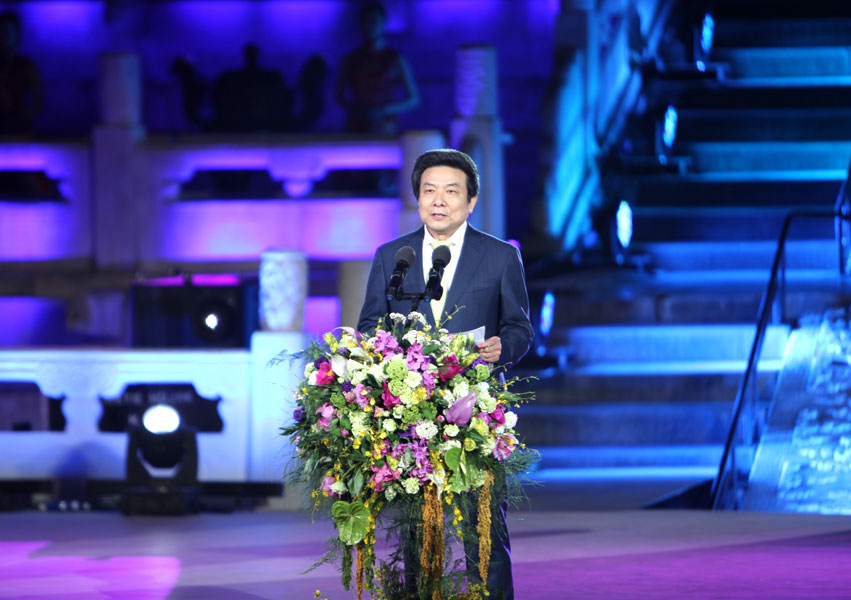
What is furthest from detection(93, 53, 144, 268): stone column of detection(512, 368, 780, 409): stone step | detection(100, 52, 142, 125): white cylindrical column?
detection(512, 368, 780, 409): stone step

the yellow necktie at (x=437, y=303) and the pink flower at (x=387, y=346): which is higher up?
the yellow necktie at (x=437, y=303)

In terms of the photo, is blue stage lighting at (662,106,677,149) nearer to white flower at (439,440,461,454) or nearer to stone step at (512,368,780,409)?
stone step at (512,368,780,409)

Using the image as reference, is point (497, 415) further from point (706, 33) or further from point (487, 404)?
point (706, 33)

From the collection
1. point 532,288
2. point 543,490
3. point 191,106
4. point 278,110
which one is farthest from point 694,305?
point 191,106

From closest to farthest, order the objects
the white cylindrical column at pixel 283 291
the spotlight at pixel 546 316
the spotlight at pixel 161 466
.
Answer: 1. the spotlight at pixel 161 466
2. the white cylindrical column at pixel 283 291
3. the spotlight at pixel 546 316

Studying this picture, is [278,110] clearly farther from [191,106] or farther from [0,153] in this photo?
[0,153]

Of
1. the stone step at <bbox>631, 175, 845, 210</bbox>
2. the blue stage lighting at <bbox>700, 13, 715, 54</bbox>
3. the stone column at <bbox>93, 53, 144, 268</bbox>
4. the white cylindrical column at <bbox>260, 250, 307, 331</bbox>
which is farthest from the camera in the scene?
the blue stage lighting at <bbox>700, 13, 715, 54</bbox>

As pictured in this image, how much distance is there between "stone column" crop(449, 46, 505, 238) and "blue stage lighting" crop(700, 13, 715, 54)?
468 centimetres

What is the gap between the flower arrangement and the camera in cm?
500

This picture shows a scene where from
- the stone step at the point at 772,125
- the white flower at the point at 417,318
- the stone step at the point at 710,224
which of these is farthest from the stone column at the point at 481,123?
the white flower at the point at 417,318

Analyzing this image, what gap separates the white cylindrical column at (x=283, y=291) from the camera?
11477 millimetres

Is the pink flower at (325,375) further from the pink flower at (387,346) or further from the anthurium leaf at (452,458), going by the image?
the anthurium leaf at (452,458)

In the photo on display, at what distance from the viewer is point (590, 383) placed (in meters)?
12.9

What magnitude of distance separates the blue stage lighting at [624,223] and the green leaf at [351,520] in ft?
33.5
